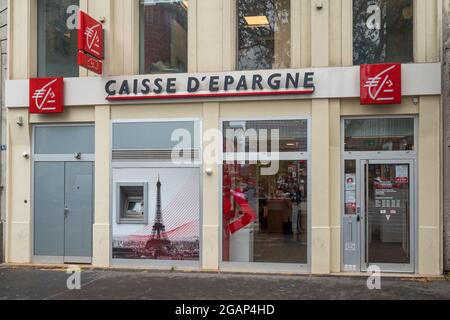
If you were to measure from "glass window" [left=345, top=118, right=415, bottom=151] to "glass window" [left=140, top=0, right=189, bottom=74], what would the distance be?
3672mm

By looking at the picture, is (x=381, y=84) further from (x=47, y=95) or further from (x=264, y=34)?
(x=47, y=95)

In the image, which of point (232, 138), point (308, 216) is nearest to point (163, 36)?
point (232, 138)

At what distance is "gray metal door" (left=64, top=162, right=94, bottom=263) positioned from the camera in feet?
37.6

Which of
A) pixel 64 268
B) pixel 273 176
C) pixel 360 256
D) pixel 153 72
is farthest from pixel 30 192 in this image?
pixel 360 256

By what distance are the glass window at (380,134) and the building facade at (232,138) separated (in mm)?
20

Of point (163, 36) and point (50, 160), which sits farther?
point (50, 160)

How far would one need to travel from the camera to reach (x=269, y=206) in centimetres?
1073

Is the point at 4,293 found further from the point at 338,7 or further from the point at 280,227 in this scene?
the point at 338,7

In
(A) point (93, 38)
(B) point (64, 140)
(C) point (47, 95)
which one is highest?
(A) point (93, 38)

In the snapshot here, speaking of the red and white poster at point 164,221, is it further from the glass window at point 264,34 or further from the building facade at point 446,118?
the building facade at point 446,118

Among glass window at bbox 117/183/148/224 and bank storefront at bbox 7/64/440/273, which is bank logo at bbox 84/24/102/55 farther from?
glass window at bbox 117/183/148/224

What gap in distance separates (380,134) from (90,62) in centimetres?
588

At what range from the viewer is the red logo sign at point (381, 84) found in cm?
1003

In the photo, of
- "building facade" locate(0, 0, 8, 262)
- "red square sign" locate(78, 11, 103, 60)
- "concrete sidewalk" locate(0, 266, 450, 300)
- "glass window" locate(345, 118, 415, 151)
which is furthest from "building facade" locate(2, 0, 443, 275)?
"concrete sidewalk" locate(0, 266, 450, 300)
